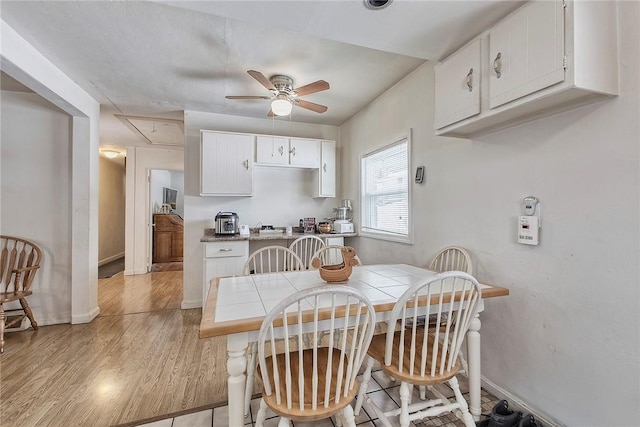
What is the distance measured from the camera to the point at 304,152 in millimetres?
3740

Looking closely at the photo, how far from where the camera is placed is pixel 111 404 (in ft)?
5.83

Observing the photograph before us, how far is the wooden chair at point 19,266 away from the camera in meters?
2.75

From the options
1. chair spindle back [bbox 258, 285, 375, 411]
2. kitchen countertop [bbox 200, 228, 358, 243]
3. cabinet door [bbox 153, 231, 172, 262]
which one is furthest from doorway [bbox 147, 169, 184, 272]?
chair spindle back [bbox 258, 285, 375, 411]

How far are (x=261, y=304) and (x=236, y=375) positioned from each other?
1.02 ft

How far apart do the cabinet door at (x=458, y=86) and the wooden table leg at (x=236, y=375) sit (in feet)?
5.72

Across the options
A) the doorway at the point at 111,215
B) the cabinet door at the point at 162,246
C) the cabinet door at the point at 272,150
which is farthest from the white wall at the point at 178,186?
the cabinet door at the point at 272,150

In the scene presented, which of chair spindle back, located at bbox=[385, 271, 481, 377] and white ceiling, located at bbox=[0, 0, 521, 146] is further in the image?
white ceiling, located at bbox=[0, 0, 521, 146]

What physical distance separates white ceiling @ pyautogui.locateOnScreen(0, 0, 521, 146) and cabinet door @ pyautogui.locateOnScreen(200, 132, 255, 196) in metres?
0.41

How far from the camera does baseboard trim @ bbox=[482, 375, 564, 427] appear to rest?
1542mm

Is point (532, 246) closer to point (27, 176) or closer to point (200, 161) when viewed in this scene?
point (200, 161)

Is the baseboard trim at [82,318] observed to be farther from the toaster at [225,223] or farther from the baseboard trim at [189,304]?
the toaster at [225,223]

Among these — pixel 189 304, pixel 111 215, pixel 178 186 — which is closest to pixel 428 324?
pixel 189 304

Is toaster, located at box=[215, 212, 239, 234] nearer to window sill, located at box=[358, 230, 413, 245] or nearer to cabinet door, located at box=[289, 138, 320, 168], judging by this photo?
cabinet door, located at box=[289, 138, 320, 168]

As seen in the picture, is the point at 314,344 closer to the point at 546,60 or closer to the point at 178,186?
the point at 546,60
